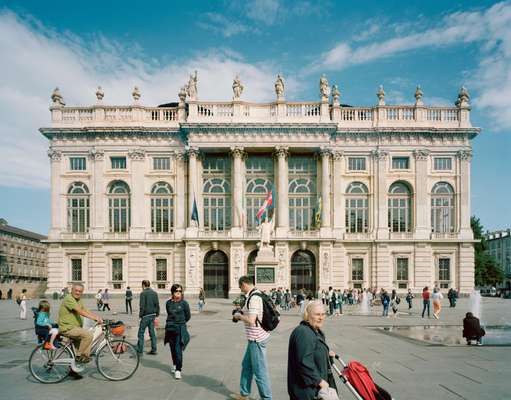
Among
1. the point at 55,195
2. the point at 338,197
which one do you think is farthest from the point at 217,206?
the point at 55,195

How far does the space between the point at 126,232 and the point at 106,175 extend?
5.97 meters

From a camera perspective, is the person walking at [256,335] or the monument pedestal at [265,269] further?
the monument pedestal at [265,269]

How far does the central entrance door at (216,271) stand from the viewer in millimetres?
46156

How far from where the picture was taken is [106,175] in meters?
46.8

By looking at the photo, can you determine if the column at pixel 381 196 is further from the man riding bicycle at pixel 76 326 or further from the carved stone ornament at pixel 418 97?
the man riding bicycle at pixel 76 326

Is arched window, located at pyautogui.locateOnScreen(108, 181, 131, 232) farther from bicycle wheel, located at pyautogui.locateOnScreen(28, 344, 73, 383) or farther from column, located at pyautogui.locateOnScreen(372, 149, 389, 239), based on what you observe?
bicycle wheel, located at pyautogui.locateOnScreen(28, 344, 73, 383)

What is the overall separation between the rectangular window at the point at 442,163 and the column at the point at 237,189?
19026mm

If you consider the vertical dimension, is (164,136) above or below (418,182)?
above

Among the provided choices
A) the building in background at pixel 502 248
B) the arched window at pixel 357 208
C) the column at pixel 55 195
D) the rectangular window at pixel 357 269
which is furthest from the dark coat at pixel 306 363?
the building in background at pixel 502 248

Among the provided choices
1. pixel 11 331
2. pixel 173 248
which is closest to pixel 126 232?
pixel 173 248

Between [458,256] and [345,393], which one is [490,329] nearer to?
[345,393]

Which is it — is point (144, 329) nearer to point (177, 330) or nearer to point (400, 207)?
point (177, 330)

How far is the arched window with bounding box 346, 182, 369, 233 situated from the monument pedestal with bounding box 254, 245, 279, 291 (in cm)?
1460

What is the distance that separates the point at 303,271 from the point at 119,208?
19017mm
